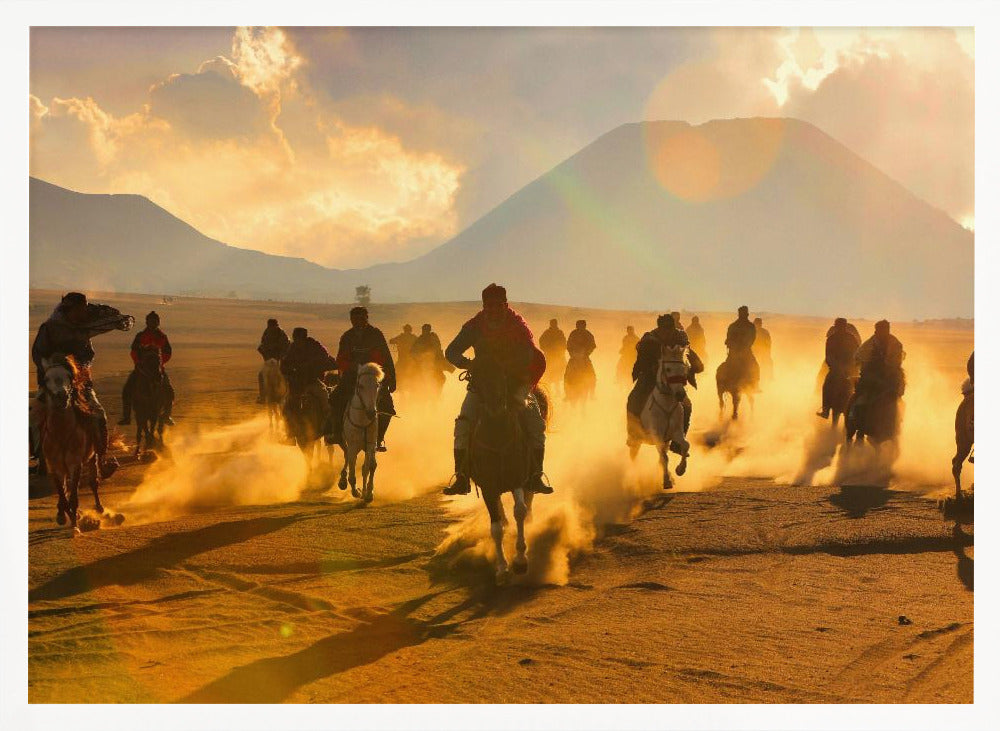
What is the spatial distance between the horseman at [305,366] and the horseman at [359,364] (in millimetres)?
1494

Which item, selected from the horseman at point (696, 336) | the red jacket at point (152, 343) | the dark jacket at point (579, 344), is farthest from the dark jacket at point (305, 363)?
the horseman at point (696, 336)

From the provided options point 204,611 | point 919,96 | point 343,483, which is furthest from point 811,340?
point 204,611

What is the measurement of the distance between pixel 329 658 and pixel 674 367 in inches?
285

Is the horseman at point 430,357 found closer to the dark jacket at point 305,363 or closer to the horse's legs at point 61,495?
the dark jacket at point 305,363

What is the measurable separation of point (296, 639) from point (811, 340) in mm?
65297

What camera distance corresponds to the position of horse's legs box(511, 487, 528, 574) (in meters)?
10.9

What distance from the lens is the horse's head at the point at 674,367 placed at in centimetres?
1434

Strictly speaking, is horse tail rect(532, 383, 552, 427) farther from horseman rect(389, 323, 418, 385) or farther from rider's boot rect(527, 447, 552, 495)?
horseman rect(389, 323, 418, 385)

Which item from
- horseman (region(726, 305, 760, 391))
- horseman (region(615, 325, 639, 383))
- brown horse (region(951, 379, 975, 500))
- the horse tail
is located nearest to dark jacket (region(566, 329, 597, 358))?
horseman (region(615, 325, 639, 383))

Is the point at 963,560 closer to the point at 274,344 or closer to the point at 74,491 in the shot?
the point at 74,491

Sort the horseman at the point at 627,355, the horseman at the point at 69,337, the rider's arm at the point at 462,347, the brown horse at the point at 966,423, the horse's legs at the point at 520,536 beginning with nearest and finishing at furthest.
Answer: the rider's arm at the point at 462,347
the horse's legs at the point at 520,536
the horseman at the point at 69,337
the brown horse at the point at 966,423
the horseman at the point at 627,355

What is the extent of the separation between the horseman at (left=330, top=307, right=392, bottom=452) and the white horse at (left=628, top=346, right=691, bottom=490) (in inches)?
151

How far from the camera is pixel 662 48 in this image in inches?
553

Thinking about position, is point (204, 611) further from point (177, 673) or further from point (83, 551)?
point (83, 551)
